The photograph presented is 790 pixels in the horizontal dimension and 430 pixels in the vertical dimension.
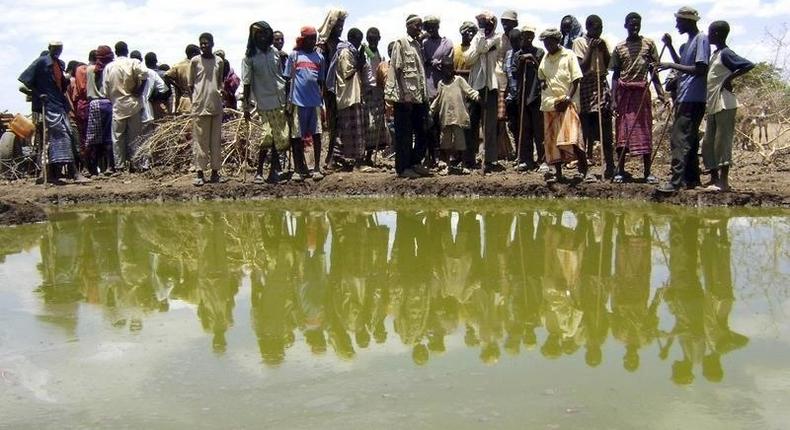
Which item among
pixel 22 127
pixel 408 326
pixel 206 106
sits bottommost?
pixel 408 326

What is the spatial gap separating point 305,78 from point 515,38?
238cm

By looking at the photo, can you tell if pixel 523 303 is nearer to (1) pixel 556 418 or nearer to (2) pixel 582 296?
(2) pixel 582 296

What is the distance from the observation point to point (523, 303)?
4457mm

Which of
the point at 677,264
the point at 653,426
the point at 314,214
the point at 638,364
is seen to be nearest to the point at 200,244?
the point at 314,214

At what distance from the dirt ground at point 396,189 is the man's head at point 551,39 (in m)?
1.35

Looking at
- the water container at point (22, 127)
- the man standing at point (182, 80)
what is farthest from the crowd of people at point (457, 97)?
the water container at point (22, 127)

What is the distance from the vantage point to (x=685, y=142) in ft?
25.8

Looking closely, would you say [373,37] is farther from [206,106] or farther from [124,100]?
[124,100]

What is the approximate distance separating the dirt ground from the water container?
4.02ft

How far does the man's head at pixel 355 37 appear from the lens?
9.62 meters

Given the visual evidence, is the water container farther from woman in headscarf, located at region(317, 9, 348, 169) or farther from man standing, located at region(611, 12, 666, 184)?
man standing, located at region(611, 12, 666, 184)

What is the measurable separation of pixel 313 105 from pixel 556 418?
6.88 metres

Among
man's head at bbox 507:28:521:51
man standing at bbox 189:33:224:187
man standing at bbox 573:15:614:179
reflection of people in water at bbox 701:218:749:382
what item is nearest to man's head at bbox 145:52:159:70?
man standing at bbox 189:33:224:187

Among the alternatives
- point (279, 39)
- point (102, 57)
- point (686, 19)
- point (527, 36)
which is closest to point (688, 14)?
point (686, 19)
